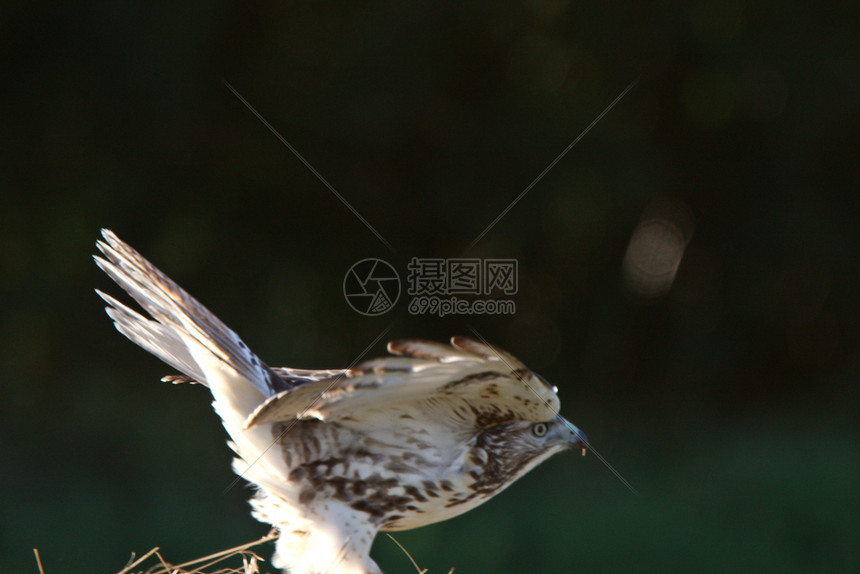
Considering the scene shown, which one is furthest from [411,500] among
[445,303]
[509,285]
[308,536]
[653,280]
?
[653,280]

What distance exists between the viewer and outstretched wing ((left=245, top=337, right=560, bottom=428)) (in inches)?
44.8

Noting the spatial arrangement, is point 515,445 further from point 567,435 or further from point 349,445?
point 349,445

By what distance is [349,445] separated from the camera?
→ 142 centimetres

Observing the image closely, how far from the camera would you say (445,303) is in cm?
278

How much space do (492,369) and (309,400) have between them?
0.28 m

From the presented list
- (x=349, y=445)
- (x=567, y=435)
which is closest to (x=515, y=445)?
(x=567, y=435)

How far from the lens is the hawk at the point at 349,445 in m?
1.38

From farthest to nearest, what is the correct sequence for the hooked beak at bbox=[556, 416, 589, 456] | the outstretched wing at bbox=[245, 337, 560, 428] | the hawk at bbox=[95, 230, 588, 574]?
1. the hooked beak at bbox=[556, 416, 589, 456]
2. the hawk at bbox=[95, 230, 588, 574]
3. the outstretched wing at bbox=[245, 337, 560, 428]

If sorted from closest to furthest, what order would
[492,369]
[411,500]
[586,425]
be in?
[492,369] < [411,500] < [586,425]

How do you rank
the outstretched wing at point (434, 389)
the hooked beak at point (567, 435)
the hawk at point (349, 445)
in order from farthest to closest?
1. the hooked beak at point (567, 435)
2. the hawk at point (349, 445)
3. the outstretched wing at point (434, 389)

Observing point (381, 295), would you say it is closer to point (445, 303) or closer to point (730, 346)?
point (445, 303)

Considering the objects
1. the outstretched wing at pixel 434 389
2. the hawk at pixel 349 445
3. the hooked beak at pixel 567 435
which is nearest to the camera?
the outstretched wing at pixel 434 389

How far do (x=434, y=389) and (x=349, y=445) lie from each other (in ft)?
0.74

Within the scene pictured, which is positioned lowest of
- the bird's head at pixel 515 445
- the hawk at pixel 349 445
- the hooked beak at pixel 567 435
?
the hooked beak at pixel 567 435
